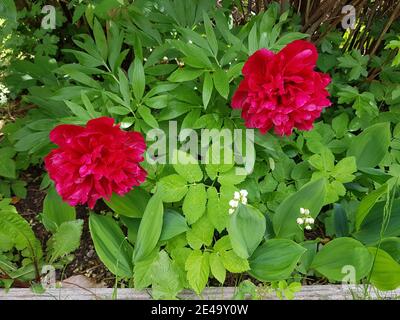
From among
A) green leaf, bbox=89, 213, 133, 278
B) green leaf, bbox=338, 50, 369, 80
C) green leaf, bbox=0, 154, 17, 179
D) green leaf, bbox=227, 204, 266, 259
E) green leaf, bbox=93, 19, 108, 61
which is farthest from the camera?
green leaf, bbox=338, 50, 369, 80

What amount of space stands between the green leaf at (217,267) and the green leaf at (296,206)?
202mm

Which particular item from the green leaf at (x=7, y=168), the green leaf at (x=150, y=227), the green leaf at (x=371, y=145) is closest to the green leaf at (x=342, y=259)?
the green leaf at (x=371, y=145)

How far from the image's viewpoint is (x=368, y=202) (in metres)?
1.35

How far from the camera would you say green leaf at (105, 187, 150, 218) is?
1382mm

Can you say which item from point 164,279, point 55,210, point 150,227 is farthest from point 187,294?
point 55,210

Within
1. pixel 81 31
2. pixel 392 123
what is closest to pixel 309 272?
pixel 392 123

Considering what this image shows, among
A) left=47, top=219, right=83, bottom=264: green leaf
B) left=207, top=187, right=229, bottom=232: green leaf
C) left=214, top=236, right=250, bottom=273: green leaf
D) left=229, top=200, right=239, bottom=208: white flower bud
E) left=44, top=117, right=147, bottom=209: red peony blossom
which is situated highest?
left=44, top=117, right=147, bottom=209: red peony blossom

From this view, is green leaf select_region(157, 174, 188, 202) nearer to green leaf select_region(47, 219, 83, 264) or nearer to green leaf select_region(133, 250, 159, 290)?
green leaf select_region(133, 250, 159, 290)

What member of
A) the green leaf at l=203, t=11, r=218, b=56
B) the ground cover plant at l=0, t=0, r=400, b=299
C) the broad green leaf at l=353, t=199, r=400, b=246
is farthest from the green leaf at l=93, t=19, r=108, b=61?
the broad green leaf at l=353, t=199, r=400, b=246

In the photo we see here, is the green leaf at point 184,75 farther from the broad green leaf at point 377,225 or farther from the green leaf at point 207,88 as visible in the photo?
the broad green leaf at point 377,225

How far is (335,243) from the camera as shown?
1315 millimetres

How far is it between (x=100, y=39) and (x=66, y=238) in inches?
23.8

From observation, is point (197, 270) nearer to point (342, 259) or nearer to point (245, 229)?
point (245, 229)

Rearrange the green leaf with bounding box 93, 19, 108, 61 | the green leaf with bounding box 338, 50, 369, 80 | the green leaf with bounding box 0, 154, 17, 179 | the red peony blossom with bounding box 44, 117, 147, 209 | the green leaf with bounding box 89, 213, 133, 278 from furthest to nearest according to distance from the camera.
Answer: the green leaf with bounding box 338, 50, 369, 80, the green leaf with bounding box 0, 154, 17, 179, the green leaf with bounding box 93, 19, 108, 61, the green leaf with bounding box 89, 213, 133, 278, the red peony blossom with bounding box 44, 117, 147, 209
